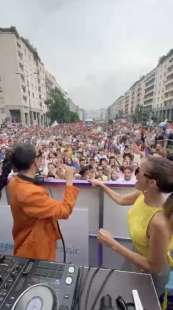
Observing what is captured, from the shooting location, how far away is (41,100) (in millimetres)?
52500

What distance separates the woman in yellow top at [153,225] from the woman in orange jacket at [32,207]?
25cm

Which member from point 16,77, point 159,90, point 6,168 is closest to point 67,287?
point 6,168

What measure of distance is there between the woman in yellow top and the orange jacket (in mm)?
235

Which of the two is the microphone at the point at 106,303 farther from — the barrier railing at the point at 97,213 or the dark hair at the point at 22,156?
the barrier railing at the point at 97,213

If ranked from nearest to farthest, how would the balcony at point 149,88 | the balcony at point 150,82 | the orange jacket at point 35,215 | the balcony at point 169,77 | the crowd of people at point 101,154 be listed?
the orange jacket at point 35,215 < the crowd of people at point 101,154 < the balcony at point 169,77 < the balcony at point 150,82 < the balcony at point 149,88

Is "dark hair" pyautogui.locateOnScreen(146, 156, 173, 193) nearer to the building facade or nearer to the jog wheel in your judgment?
the jog wheel

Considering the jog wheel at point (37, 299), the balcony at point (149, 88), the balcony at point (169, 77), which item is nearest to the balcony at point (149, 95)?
the balcony at point (149, 88)

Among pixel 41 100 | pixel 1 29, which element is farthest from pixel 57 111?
pixel 1 29

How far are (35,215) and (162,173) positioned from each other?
2.04 feet

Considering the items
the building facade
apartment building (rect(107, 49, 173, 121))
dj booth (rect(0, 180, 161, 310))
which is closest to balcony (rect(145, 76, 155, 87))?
apartment building (rect(107, 49, 173, 121))

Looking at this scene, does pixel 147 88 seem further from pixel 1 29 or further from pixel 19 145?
pixel 19 145

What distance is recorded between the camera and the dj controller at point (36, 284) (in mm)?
554

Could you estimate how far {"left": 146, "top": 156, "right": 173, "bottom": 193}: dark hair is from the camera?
3.11ft

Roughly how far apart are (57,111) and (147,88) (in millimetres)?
43534
